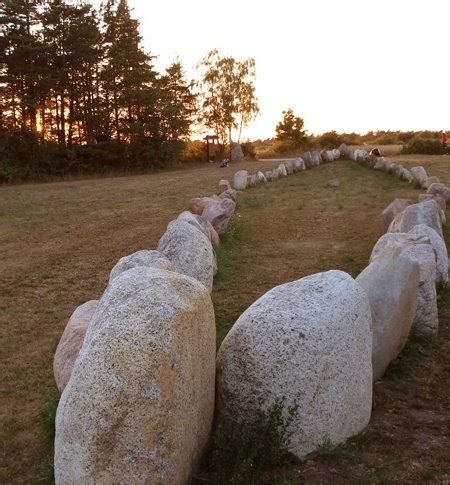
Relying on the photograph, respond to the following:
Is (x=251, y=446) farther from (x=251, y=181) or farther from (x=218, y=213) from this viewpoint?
(x=251, y=181)

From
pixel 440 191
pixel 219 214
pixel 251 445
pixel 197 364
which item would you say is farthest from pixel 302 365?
pixel 440 191

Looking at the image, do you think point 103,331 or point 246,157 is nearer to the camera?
point 103,331

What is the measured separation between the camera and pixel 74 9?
96.5ft

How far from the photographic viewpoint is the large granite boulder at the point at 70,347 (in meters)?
5.17

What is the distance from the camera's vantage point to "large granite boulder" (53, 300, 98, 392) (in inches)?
204

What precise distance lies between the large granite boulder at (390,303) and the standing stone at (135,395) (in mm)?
2483

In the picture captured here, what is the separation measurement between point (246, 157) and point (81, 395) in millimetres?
35557

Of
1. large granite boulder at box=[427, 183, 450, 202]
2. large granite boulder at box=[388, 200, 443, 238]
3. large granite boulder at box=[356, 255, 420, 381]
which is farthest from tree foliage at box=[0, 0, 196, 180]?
large granite boulder at box=[356, 255, 420, 381]

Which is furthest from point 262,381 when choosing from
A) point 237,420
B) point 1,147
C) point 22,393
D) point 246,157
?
point 246,157

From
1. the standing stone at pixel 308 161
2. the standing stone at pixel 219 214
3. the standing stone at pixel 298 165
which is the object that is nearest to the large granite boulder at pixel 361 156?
the standing stone at pixel 308 161

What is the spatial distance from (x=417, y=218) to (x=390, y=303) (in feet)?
15.2

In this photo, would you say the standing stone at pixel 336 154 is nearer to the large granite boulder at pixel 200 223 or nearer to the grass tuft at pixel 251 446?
the large granite boulder at pixel 200 223

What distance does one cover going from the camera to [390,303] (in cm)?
579

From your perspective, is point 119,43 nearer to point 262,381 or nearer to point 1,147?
point 1,147
